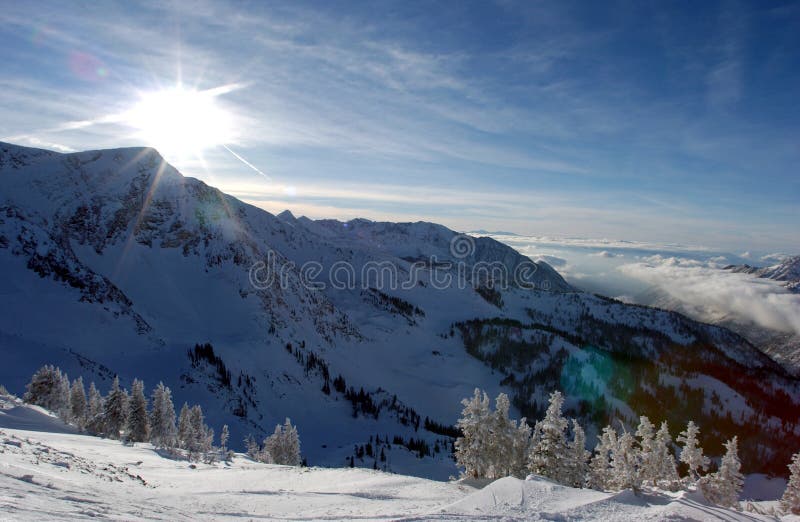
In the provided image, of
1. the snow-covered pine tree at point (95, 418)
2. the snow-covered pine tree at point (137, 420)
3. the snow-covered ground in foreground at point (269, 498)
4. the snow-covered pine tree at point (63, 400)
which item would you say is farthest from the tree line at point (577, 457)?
the snow-covered pine tree at point (63, 400)

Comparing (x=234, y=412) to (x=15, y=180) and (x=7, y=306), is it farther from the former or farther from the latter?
(x=15, y=180)

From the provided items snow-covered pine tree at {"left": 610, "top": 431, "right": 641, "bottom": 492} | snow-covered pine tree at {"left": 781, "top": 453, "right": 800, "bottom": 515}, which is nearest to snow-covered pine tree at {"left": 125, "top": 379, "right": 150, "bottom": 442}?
snow-covered pine tree at {"left": 610, "top": 431, "right": 641, "bottom": 492}

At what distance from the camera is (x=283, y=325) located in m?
159

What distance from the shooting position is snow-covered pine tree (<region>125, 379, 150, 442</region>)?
161 feet

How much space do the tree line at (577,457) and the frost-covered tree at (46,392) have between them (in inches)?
2133

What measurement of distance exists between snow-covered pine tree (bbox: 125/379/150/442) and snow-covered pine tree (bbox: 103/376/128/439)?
663 millimetres

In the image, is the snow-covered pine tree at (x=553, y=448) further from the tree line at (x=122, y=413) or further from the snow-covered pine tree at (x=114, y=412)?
the snow-covered pine tree at (x=114, y=412)

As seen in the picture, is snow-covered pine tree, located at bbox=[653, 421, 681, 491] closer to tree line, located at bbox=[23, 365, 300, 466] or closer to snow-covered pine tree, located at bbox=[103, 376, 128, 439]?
tree line, located at bbox=[23, 365, 300, 466]

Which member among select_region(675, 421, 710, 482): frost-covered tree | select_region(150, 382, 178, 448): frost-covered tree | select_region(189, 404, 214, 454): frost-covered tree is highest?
select_region(675, 421, 710, 482): frost-covered tree

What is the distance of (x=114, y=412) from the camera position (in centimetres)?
4888

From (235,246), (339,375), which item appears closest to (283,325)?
(339,375)

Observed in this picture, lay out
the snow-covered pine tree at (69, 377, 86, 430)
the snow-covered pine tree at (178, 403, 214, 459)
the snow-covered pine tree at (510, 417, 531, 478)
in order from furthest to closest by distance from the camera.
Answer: the snow-covered pine tree at (178, 403, 214, 459) < the snow-covered pine tree at (69, 377, 86, 430) < the snow-covered pine tree at (510, 417, 531, 478)

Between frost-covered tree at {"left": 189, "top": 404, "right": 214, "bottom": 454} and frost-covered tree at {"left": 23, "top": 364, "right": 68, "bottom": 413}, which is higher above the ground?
frost-covered tree at {"left": 23, "top": 364, "right": 68, "bottom": 413}

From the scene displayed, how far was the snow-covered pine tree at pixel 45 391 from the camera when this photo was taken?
5378cm
